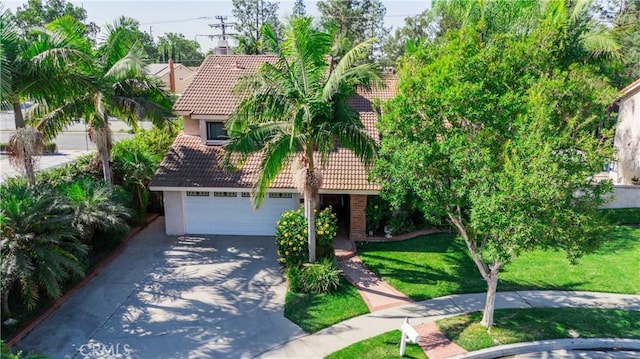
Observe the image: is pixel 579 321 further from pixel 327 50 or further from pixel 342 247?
pixel 327 50

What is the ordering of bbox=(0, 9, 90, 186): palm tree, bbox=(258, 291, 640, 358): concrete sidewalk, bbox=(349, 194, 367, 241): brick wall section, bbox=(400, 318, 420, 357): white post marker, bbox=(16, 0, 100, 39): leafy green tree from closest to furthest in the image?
1. bbox=(400, 318, 420, 357): white post marker
2. bbox=(258, 291, 640, 358): concrete sidewalk
3. bbox=(0, 9, 90, 186): palm tree
4. bbox=(349, 194, 367, 241): brick wall section
5. bbox=(16, 0, 100, 39): leafy green tree

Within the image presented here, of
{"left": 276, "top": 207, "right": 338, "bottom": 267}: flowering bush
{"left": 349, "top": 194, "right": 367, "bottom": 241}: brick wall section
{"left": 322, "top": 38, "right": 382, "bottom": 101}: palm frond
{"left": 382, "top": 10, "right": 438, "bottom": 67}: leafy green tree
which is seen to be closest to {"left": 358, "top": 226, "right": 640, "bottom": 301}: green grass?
{"left": 349, "top": 194, "right": 367, "bottom": 241}: brick wall section

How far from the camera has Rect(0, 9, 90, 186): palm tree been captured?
1208 cm

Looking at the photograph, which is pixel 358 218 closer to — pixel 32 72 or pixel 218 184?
pixel 218 184

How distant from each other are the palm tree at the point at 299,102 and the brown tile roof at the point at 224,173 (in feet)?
12.3

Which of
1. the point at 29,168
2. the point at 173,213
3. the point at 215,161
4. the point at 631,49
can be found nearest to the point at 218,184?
the point at 215,161

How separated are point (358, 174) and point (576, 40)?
9.61 metres

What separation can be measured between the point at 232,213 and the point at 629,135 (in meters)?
20.2

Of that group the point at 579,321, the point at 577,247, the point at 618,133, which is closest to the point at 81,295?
the point at 577,247

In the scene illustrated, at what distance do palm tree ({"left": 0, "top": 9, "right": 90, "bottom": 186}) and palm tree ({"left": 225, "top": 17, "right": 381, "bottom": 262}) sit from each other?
17.0ft

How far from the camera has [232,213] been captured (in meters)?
17.7

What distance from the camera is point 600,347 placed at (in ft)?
35.7

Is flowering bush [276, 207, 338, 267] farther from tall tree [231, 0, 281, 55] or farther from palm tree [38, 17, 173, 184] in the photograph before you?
tall tree [231, 0, 281, 55]

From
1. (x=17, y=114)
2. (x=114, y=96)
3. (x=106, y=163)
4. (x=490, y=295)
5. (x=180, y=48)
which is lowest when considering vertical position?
(x=490, y=295)
